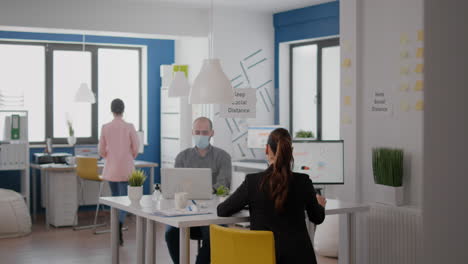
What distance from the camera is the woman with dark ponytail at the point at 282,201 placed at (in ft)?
10.2

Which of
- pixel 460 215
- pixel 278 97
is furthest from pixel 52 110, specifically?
pixel 460 215

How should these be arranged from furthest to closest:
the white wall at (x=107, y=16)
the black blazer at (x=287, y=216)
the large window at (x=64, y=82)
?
the large window at (x=64, y=82) → the white wall at (x=107, y=16) → the black blazer at (x=287, y=216)

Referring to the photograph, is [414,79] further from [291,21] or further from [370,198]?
[291,21]

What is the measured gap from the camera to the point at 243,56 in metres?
8.14

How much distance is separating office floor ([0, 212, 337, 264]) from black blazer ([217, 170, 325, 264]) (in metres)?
2.43

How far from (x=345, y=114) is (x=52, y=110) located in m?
5.14

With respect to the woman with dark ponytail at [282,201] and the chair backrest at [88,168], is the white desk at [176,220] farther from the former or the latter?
the chair backrest at [88,168]

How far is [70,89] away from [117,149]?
2.62 m

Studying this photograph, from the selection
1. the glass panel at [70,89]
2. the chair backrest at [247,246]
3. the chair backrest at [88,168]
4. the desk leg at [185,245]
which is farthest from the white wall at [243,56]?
the chair backrest at [247,246]

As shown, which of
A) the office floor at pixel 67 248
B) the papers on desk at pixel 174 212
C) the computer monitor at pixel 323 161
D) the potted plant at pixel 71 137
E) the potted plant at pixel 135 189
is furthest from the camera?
the potted plant at pixel 71 137

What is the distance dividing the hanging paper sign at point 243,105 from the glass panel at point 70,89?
2686 mm

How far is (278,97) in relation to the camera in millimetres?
8359

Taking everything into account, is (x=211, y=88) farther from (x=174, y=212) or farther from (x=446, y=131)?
(x=446, y=131)

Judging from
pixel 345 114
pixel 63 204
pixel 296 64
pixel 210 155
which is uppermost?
pixel 296 64
